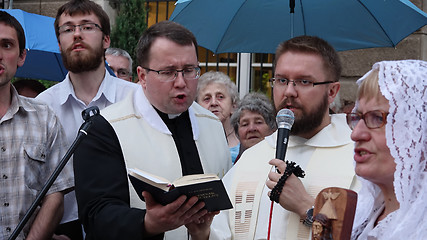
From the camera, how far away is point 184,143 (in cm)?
365

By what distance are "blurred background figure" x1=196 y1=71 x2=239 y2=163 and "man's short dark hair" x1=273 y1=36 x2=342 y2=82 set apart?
2.36 m

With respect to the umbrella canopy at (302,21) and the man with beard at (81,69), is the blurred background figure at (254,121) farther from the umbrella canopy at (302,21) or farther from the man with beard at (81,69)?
the man with beard at (81,69)

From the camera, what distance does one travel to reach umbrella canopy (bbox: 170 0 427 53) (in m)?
4.64

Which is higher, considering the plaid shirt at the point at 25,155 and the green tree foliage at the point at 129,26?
the green tree foliage at the point at 129,26

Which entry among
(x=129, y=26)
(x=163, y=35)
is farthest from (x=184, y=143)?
(x=129, y=26)

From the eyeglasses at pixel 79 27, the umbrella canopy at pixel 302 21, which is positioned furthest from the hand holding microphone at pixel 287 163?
the eyeglasses at pixel 79 27

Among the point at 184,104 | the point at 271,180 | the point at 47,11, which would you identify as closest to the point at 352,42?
the point at 184,104

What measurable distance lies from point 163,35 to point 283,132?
3.46ft

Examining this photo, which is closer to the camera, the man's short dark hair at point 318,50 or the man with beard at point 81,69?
the man's short dark hair at point 318,50

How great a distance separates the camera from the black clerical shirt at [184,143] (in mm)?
3592

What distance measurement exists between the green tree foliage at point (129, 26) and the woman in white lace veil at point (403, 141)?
6.75 metres

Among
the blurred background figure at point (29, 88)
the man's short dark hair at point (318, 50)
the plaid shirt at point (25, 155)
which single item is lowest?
the plaid shirt at point (25, 155)

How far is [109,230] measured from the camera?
3.07 metres

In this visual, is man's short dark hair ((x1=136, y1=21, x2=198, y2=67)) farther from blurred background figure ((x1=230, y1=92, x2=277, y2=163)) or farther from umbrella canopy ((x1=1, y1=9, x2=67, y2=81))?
Answer: umbrella canopy ((x1=1, y1=9, x2=67, y2=81))
